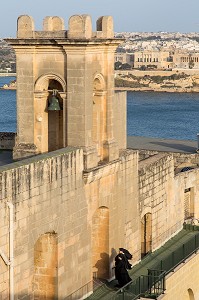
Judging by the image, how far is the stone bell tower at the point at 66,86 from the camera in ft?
42.3

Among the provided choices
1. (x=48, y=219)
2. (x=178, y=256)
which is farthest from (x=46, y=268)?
(x=178, y=256)

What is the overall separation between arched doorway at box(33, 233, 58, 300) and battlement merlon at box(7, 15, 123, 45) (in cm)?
296

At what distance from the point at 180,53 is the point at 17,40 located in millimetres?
162149

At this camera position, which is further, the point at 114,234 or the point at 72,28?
the point at 114,234

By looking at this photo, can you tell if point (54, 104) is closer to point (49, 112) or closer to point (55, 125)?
point (49, 112)

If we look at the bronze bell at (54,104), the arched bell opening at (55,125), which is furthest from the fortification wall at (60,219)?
the arched bell opening at (55,125)

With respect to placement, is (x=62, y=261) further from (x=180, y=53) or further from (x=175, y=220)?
(x=180, y=53)

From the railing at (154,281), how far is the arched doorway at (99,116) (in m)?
2.14

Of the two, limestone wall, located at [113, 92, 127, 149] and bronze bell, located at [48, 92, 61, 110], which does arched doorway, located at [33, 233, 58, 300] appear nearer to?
bronze bell, located at [48, 92, 61, 110]

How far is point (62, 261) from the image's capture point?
12625 mm

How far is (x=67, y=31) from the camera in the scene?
42.0 feet

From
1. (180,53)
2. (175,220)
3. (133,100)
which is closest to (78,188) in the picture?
(175,220)

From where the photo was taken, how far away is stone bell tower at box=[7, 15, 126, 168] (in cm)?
1290

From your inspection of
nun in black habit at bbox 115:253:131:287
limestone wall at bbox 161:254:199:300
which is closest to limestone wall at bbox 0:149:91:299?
nun in black habit at bbox 115:253:131:287
